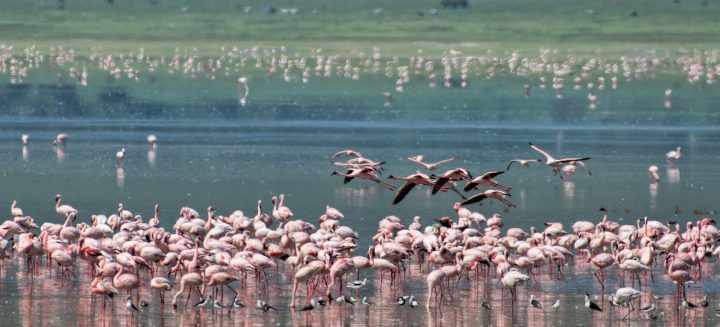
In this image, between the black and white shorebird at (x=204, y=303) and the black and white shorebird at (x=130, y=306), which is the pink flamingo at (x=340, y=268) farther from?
the black and white shorebird at (x=130, y=306)

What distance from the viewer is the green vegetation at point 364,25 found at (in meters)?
92.1

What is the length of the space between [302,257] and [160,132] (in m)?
21.5

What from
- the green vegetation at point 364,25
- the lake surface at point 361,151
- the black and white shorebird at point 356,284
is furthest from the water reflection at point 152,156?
the green vegetation at point 364,25

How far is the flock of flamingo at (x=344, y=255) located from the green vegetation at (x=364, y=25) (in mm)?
68184

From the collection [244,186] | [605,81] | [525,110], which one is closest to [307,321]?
[244,186]

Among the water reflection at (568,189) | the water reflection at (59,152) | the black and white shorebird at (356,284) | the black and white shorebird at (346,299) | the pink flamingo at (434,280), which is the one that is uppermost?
the pink flamingo at (434,280)

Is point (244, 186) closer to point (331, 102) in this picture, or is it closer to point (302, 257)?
point (302, 257)

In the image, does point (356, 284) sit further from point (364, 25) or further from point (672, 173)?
point (364, 25)

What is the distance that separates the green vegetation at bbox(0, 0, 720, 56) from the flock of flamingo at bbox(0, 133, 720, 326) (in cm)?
6818

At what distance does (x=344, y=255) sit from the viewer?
1689 cm

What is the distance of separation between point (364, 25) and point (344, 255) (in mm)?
82237

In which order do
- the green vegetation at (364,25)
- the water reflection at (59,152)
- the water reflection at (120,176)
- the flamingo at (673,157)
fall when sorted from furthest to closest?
the green vegetation at (364,25)
the water reflection at (59,152)
the flamingo at (673,157)
the water reflection at (120,176)

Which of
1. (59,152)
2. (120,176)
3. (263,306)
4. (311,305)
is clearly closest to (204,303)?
(263,306)

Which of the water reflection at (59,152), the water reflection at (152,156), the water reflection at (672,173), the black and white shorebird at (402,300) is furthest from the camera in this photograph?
the water reflection at (59,152)
